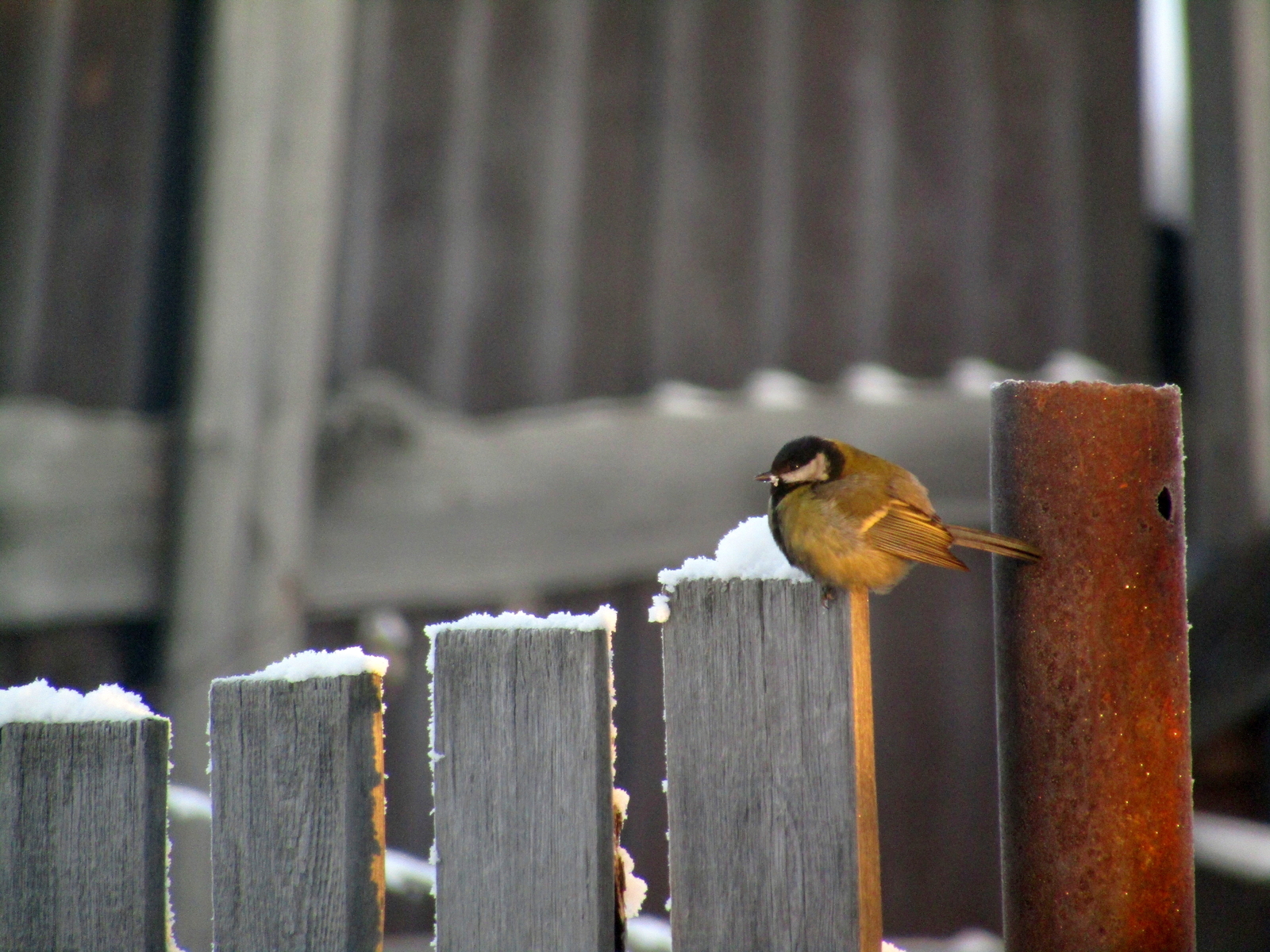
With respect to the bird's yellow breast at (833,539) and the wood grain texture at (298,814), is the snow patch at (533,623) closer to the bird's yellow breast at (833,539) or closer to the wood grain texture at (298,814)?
the wood grain texture at (298,814)

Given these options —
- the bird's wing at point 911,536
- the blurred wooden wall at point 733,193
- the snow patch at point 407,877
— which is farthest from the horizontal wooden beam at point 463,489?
the bird's wing at point 911,536

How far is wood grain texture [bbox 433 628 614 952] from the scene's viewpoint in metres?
1.48

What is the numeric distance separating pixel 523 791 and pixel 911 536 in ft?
3.18

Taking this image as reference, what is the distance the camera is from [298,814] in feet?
5.03

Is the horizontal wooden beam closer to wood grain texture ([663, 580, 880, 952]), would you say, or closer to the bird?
the bird

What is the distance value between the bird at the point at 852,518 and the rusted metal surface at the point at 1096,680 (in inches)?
12.1

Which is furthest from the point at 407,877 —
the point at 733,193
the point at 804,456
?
the point at 733,193

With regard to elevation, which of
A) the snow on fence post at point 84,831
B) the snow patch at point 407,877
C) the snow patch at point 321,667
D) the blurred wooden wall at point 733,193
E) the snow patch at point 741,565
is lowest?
the snow patch at point 407,877

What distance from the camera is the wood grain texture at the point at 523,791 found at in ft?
4.87

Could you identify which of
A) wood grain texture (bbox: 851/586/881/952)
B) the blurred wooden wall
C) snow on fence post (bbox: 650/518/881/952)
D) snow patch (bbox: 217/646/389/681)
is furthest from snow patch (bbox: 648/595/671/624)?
the blurred wooden wall

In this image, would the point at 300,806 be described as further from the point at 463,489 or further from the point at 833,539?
the point at 463,489

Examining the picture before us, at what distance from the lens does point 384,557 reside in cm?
345

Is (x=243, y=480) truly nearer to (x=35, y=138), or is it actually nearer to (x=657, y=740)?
(x=35, y=138)

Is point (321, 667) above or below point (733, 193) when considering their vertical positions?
below
